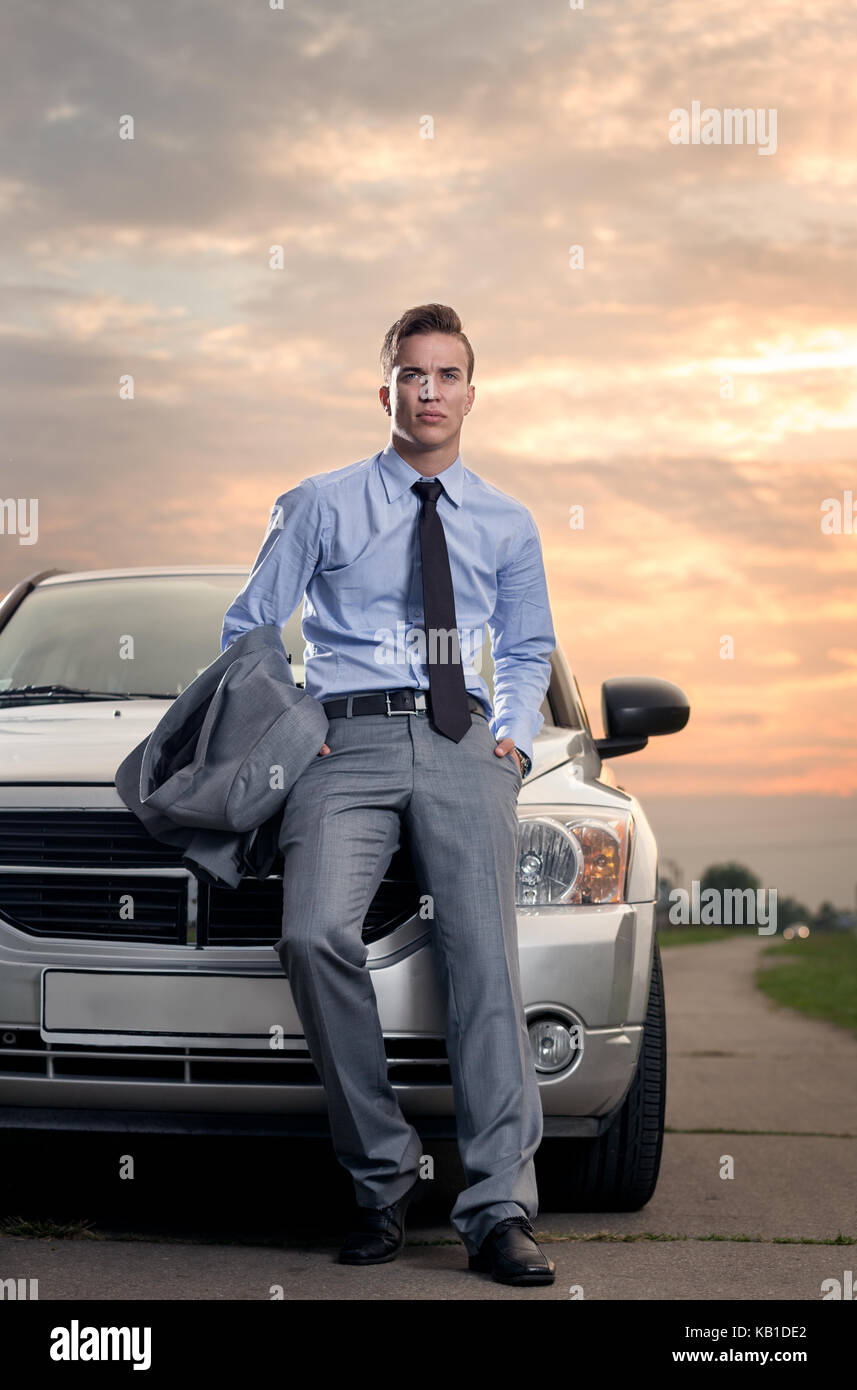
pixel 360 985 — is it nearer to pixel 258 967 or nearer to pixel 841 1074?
pixel 258 967

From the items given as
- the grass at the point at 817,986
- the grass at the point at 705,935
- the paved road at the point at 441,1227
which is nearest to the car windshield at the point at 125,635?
the paved road at the point at 441,1227

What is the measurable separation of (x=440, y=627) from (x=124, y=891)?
3.28 ft

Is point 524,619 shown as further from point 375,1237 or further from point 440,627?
point 375,1237

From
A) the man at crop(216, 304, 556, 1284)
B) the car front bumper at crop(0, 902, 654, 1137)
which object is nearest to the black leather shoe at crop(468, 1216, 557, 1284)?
the man at crop(216, 304, 556, 1284)

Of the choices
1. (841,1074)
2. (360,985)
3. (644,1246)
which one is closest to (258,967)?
(360,985)

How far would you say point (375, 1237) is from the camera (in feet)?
11.8

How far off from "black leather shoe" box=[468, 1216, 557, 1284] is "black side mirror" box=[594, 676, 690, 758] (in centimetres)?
183

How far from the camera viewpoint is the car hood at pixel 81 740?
401 cm

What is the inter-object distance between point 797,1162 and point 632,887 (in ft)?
6.54

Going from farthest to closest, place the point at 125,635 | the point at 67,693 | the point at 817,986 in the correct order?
the point at 817,986, the point at 125,635, the point at 67,693

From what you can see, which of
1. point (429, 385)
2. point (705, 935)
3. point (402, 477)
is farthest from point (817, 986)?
point (705, 935)

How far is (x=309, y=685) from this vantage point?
388 cm

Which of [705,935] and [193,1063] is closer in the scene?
[193,1063]

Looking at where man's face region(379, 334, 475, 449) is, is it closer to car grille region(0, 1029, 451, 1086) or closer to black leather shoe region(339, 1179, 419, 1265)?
car grille region(0, 1029, 451, 1086)
